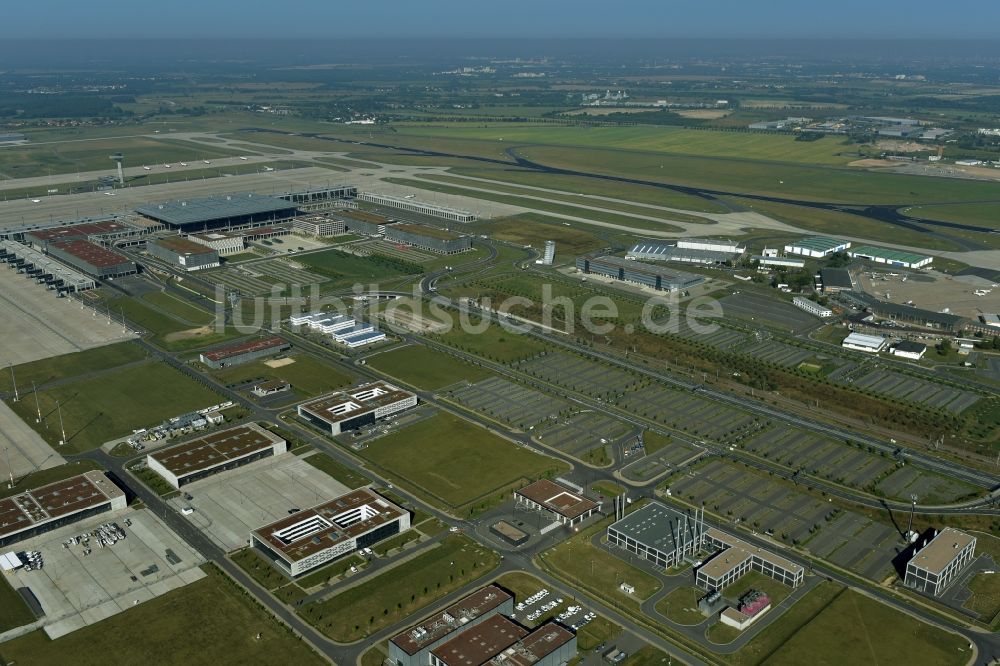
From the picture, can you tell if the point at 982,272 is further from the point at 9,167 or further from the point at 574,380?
the point at 9,167

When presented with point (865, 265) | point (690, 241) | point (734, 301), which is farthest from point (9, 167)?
point (865, 265)

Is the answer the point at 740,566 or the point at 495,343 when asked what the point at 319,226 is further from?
the point at 740,566

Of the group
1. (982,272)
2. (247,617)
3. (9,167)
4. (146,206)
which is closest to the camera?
(247,617)

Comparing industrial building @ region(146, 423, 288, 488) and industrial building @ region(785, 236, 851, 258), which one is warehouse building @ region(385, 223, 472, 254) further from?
industrial building @ region(146, 423, 288, 488)

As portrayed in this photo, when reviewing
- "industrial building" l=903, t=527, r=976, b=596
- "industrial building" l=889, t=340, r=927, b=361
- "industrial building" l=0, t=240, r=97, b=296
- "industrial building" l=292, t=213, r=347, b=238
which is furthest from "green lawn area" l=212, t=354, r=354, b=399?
"industrial building" l=889, t=340, r=927, b=361

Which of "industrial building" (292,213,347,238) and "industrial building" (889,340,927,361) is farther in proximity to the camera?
"industrial building" (292,213,347,238)

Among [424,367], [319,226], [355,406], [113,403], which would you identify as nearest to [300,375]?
[355,406]
